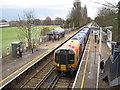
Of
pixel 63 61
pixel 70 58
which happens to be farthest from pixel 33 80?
pixel 70 58

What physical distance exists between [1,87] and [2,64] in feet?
18.3

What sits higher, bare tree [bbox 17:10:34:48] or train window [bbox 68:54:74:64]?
bare tree [bbox 17:10:34:48]

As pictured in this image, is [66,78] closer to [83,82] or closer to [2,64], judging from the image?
[83,82]

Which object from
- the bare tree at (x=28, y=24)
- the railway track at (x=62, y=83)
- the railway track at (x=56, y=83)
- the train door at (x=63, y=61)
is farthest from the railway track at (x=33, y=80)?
the bare tree at (x=28, y=24)

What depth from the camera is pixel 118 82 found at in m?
7.98

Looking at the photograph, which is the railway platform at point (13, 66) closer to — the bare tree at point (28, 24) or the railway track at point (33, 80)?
the railway track at point (33, 80)

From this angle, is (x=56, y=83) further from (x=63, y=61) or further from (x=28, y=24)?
(x=28, y=24)

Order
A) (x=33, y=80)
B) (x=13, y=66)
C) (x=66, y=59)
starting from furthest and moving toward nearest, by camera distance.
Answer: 1. (x=13, y=66)
2. (x=33, y=80)
3. (x=66, y=59)

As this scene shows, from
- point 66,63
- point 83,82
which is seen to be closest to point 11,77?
point 66,63

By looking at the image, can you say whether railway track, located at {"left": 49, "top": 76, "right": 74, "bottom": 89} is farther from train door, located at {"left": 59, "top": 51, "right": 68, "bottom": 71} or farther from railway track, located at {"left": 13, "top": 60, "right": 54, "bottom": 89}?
railway track, located at {"left": 13, "top": 60, "right": 54, "bottom": 89}

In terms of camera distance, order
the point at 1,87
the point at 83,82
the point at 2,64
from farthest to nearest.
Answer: the point at 2,64 → the point at 83,82 → the point at 1,87

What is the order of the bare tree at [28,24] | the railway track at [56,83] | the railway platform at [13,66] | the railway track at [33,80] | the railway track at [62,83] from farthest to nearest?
the bare tree at [28,24] < the railway platform at [13,66] < the railway track at [33,80] < the railway track at [62,83] < the railway track at [56,83]

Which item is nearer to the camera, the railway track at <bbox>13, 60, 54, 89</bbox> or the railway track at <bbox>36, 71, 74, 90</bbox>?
the railway track at <bbox>36, 71, 74, 90</bbox>

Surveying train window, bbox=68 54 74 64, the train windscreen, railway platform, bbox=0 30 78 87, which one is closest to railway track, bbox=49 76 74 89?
the train windscreen
